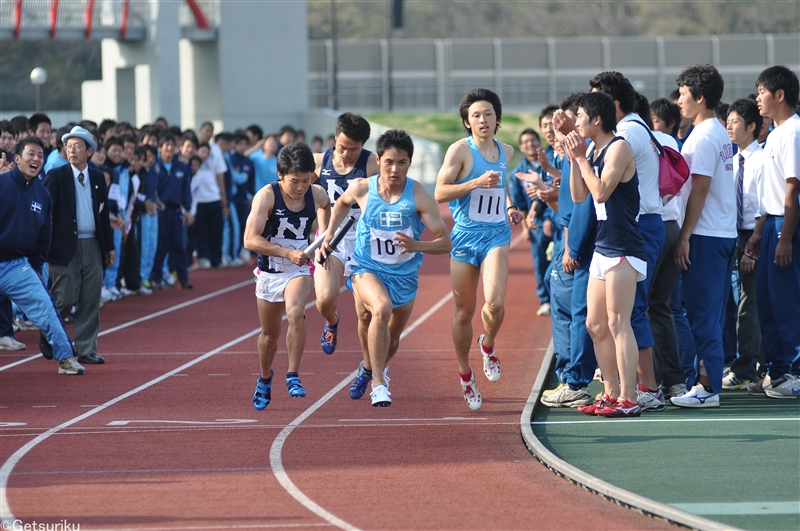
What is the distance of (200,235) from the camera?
68.4 feet

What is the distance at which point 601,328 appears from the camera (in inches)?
318

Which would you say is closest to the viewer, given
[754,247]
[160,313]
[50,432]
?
[50,432]

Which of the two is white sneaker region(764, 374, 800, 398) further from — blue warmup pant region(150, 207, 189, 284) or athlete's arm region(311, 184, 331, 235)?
blue warmup pant region(150, 207, 189, 284)

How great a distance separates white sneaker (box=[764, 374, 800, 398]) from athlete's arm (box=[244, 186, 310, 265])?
378cm

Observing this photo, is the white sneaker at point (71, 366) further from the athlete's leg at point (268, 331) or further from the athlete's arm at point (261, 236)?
the athlete's arm at point (261, 236)

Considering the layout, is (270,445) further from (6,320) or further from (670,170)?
(6,320)

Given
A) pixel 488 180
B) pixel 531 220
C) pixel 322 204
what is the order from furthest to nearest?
pixel 531 220 < pixel 322 204 < pixel 488 180

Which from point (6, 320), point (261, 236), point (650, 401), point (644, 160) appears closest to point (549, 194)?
point (644, 160)

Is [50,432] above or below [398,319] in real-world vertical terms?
below

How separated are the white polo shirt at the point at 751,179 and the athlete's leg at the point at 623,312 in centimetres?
201

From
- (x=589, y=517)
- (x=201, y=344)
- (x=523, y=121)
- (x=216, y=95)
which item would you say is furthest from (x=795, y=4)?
(x=589, y=517)

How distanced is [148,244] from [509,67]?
122 feet

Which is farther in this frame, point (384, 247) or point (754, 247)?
point (754, 247)

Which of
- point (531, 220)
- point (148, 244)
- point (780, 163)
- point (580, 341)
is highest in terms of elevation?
point (780, 163)
